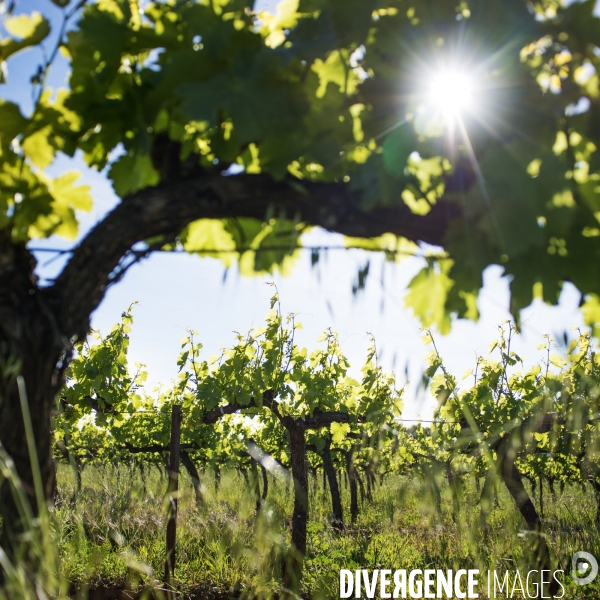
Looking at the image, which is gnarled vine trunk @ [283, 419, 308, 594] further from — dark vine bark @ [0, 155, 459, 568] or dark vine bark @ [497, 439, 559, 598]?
dark vine bark @ [0, 155, 459, 568]

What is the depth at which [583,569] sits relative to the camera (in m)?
5.32

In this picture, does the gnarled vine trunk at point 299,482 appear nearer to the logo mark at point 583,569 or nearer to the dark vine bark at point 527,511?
the dark vine bark at point 527,511

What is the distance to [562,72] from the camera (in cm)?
138

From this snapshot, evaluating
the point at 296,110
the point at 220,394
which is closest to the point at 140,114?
the point at 296,110

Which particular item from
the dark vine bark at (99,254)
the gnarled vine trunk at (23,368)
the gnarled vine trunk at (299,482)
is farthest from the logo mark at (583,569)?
the gnarled vine trunk at (23,368)

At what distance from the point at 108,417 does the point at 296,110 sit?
24.4 ft

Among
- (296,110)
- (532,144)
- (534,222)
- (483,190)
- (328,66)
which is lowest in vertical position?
(534,222)

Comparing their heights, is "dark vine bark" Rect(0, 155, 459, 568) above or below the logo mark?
above

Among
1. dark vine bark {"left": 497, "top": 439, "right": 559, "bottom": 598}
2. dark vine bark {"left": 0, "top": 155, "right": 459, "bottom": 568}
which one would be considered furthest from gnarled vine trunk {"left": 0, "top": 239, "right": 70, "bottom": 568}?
dark vine bark {"left": 497, "top": 439, "right": 559, "bottom": 598}

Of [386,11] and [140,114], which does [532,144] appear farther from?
[140,114]

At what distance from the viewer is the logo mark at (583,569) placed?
16.5ft

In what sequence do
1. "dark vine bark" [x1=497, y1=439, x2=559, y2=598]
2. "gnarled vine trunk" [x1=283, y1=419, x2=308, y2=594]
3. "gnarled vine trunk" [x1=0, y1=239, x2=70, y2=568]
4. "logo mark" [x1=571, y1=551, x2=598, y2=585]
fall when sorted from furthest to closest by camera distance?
"gnarled vine trunk" [x1=283, y1=419, x2=308, y2=594]
"logo mark" [x1=571, y1=551, x2=598, y2=585]
"dark vine bark" [x1=497, y1=439, x2=559, y2=598]
"gnarled vine trunk" [x1=0, y1=239, x2=70, y2=568]

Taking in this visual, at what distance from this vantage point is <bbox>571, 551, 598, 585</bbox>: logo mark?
5.03m

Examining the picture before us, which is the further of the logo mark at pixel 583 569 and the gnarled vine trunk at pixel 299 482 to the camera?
the gnarled vine trunk at pixel 299 482
